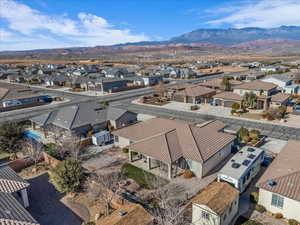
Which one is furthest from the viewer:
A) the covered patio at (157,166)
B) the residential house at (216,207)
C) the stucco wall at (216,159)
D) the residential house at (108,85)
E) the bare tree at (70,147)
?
the residential house at (108,85)

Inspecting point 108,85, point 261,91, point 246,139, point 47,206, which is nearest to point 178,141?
point 246,139

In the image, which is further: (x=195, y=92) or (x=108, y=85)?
(x=108, y=85)

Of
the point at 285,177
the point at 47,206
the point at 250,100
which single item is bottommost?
the point at 47,206

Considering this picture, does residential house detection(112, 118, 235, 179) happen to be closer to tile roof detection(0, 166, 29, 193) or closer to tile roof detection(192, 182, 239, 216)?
tile roof detection(192, 182, 239, 216)

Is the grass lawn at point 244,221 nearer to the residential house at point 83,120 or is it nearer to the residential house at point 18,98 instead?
the residential house at point 83,120

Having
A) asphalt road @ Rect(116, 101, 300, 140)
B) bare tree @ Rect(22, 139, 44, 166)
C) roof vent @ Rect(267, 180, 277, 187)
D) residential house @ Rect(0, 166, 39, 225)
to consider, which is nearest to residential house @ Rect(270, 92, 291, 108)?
asphalt road @ Rect(116, 101, 300, 140)

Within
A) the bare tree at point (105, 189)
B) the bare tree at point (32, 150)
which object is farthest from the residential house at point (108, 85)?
the bare tree at point (105, 189)

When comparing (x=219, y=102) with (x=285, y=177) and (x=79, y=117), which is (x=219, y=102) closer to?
(x=79, y=117)
